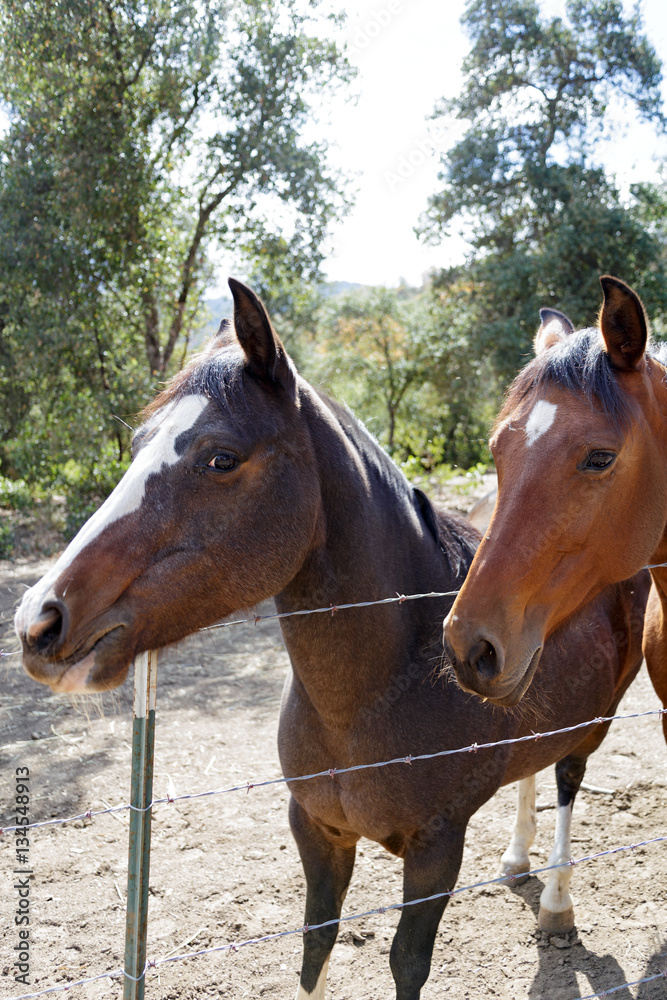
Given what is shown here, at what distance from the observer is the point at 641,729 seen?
4.70 metres

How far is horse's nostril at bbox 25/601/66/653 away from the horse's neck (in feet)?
2.20

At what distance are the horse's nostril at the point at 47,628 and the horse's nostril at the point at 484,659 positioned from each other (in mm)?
899

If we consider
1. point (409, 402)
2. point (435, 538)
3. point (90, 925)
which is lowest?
point (90, 925)

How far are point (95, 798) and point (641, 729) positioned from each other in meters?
3.70

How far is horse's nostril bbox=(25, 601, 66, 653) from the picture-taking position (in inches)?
53.7

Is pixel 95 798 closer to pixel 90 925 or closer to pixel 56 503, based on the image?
pixel 90 925

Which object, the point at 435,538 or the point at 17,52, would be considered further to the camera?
the point at 17,52

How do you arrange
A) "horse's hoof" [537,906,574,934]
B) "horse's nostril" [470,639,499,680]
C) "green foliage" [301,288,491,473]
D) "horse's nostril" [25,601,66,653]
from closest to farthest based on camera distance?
"horse's nostril" [25,601,66,653], "horse's nostril" [470,639,499,680], "horse's hoof" [537,906,574,934], "green foliage" [301,288,491,473]

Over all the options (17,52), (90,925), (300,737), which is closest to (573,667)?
(300,737)

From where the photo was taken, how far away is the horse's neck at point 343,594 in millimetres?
1871

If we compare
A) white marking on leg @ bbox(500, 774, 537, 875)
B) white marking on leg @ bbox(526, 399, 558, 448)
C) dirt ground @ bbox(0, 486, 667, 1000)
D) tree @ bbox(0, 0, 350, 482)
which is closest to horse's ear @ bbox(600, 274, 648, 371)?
white marking on leg @ bbox(526, 399, 558, 448)

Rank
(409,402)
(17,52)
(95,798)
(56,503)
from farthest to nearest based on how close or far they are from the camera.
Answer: (409,402)
(56,503)
(17,52)
(95,798)

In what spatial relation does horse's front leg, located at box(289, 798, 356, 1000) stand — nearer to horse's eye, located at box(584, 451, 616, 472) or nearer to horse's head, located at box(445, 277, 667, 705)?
horse's head, located at box(445, 277, 667, 705)

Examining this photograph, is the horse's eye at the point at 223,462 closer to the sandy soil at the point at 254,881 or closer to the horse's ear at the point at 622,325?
the sandy soil at the point at 254,881
